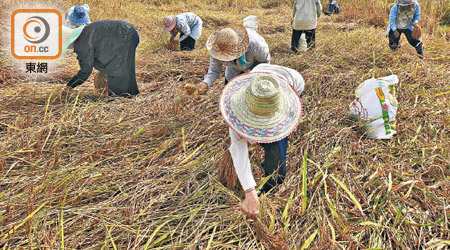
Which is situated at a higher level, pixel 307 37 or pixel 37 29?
pixel 307 37

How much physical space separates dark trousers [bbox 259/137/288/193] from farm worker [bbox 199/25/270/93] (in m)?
0.75

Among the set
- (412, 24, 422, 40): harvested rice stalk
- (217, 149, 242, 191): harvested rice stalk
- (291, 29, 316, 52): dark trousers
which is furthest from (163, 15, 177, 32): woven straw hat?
(217, 149, 242, 191): harvested rice stalk

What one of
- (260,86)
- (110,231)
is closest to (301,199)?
(260,86)

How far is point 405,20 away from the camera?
349cm

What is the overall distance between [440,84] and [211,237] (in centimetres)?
235

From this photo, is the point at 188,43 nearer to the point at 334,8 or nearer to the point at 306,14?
the point at 306,14

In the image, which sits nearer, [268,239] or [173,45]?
[268,239]

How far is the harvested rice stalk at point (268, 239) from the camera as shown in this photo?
4.17 ft

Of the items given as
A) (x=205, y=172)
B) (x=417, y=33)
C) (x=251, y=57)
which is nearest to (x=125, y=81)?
(x=251, y=57)

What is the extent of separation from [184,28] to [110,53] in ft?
6.53

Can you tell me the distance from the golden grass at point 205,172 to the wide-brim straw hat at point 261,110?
0.98 feet

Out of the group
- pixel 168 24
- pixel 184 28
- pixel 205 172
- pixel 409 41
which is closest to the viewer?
pixel 205 172

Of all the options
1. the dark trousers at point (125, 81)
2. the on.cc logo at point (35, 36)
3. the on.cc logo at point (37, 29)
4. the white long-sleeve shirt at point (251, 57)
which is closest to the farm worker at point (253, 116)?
the white long-sleeve shirt at point (251, 57)

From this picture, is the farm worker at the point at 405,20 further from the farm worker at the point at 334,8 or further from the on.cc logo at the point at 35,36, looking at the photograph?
the farm worker at the point at 334,8
